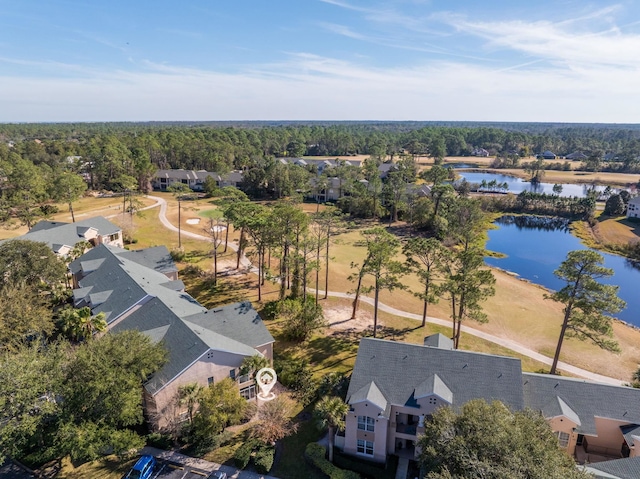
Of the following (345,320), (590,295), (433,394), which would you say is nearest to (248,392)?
(433,394)

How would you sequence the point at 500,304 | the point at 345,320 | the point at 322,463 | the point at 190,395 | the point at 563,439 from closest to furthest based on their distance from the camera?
1. the point at 322,463
2. the point at 563,439
3. the point at 190,395
4. the point at 345,320
5. the point at 500,304

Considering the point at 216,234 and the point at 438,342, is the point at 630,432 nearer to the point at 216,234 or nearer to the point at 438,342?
the point at 438,342

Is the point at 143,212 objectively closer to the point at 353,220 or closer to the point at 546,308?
the point at 353,220

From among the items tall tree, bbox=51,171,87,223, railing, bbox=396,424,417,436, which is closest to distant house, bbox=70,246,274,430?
railing, bbox=396,424,417,436

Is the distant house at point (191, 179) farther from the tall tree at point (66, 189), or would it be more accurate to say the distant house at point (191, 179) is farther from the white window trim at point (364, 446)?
the white window trim at point (364, 446)

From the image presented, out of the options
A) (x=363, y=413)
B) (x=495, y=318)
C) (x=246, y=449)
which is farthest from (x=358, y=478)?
(x=495, y=318)
